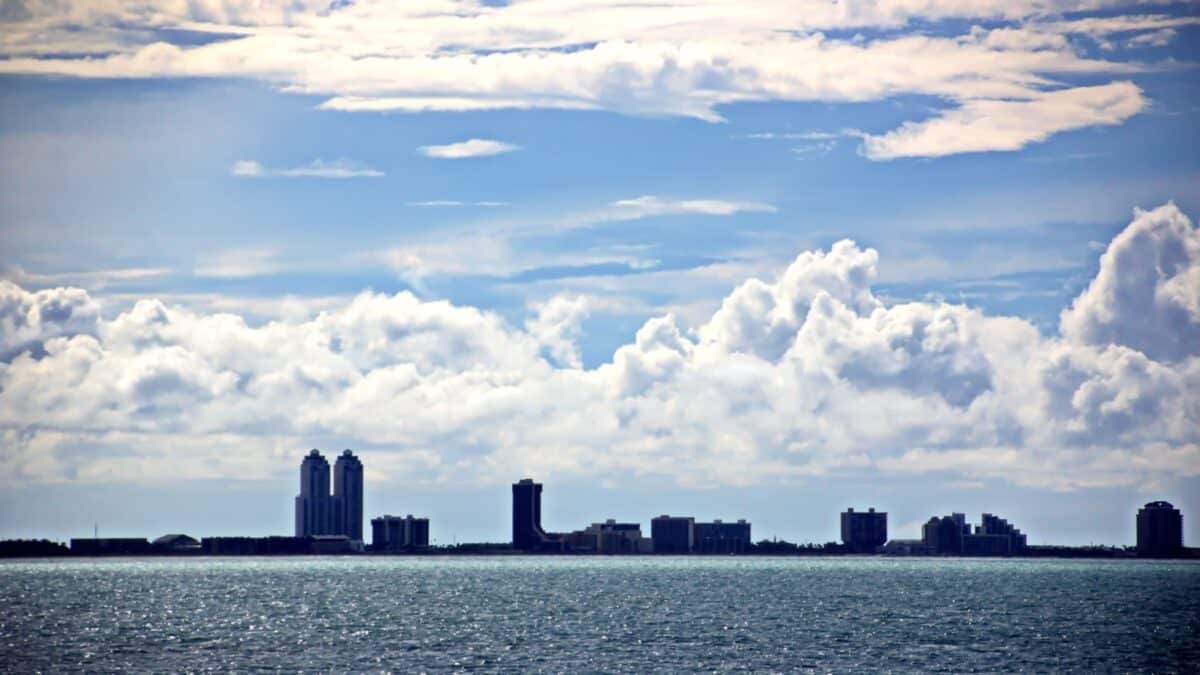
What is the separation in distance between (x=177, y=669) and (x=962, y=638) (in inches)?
3002

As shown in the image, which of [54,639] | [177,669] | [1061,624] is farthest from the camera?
[1061,624]

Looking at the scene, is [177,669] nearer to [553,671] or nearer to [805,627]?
[553,671]

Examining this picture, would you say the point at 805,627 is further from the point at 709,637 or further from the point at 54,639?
the point at 54,639

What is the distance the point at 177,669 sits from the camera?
399ft

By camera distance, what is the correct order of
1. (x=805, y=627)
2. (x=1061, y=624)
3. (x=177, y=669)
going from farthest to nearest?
(x=1061, y=624) < (x=805, y=627) < (x=177, y=669)

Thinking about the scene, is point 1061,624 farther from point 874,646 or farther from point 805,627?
point 874,646

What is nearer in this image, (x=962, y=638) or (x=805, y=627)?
(x=962, y=638)

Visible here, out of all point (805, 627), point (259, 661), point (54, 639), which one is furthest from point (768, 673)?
point (54, 639)

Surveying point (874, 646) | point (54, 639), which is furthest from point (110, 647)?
point (874, 646)

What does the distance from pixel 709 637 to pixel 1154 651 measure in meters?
41.0

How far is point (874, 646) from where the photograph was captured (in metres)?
146

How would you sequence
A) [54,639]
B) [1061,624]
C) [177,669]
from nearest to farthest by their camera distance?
[177,669] → [54,639] → [1061,624]

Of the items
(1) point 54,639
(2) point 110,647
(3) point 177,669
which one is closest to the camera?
(3) point 177,669

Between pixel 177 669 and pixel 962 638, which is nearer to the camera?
pixel 177 669
